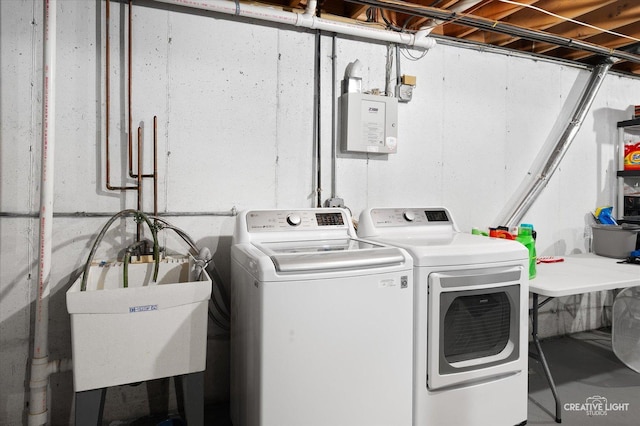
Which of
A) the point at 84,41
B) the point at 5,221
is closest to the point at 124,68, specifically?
the point at 84,41

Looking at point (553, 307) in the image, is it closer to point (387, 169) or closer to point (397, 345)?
point (387, 169)

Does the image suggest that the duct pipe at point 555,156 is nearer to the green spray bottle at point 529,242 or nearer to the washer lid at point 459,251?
the green spray bottle at point 529,242

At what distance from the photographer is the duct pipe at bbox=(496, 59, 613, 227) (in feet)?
10.2

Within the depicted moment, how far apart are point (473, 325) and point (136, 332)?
4.94ft

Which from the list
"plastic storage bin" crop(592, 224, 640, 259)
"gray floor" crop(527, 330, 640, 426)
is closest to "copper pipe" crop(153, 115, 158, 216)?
"gray floor" crop(527, 330, 640, 426)

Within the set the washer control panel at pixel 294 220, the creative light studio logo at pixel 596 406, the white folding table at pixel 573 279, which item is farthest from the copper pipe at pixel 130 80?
the creative light studio logo at pixel 596 406

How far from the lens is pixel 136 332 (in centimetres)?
157

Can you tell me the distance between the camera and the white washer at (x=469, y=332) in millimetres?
1766

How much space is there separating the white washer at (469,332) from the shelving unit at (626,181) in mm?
2430

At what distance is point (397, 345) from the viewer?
1690 millimetres

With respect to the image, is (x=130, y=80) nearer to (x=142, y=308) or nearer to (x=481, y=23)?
(x=142, y=308)

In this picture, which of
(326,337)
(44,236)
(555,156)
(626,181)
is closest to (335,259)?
(326,337)

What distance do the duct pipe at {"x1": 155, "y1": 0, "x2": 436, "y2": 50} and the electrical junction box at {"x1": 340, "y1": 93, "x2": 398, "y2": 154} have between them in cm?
40

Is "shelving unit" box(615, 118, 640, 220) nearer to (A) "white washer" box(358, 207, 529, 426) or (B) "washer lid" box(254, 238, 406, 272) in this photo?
(A) "white washer" box(358, 207, 529, 426)
